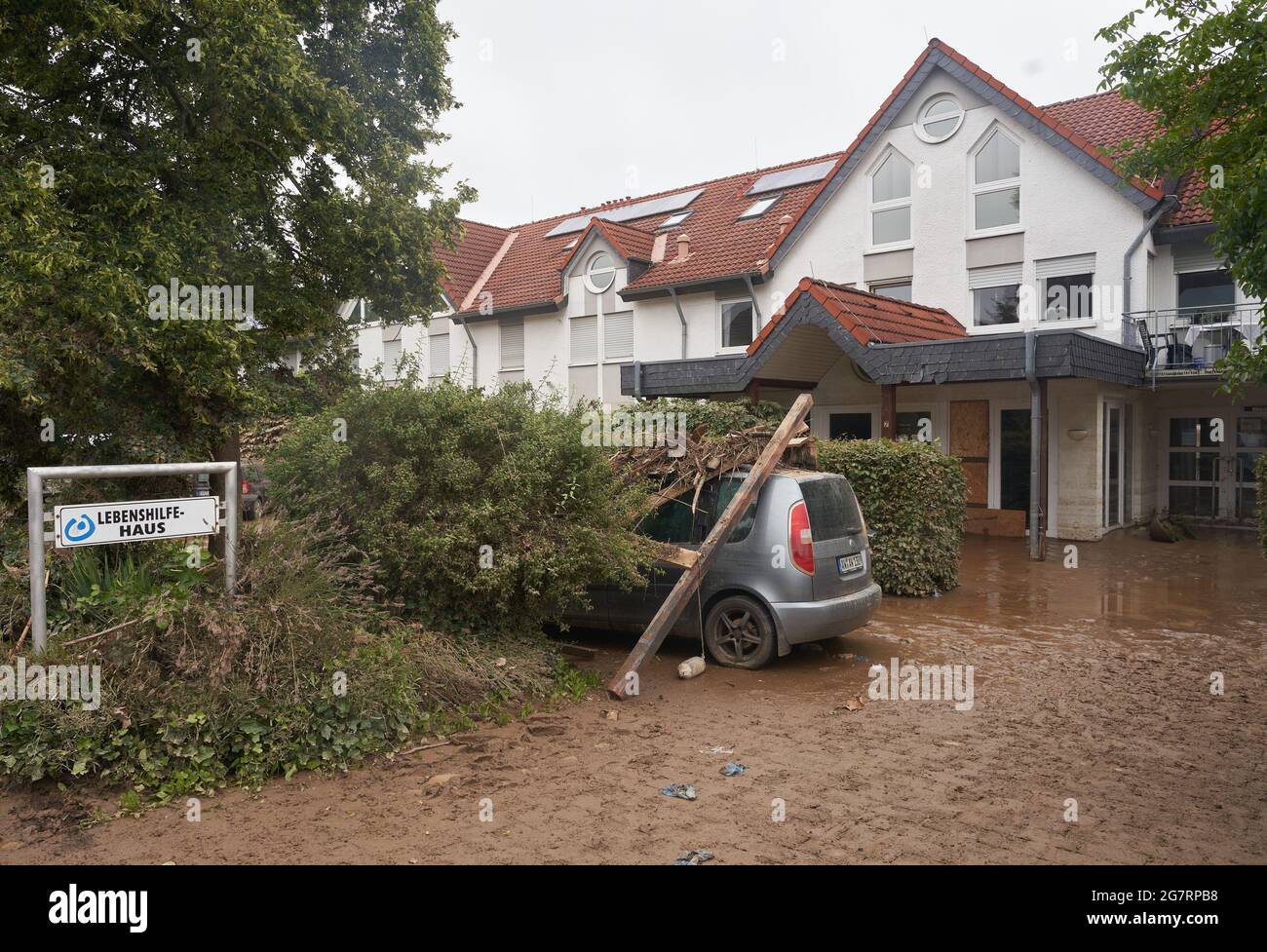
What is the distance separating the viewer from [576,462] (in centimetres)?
729

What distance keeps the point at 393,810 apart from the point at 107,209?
16.9ft

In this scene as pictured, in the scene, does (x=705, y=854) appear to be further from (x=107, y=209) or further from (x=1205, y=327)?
(x=1205, y=327)

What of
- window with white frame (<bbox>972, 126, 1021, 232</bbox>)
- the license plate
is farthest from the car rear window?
window with white frame (<bbox>972, 126, 1021, 232</bbox>)

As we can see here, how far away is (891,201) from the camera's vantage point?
20219 millimetres

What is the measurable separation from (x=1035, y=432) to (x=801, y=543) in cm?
921

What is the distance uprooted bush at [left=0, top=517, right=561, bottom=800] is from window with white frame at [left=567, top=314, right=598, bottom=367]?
1959 cm

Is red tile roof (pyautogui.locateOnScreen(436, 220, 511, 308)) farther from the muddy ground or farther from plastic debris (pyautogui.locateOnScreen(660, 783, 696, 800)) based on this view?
plastic debris (pyautogui.locateOnScreen(660, 783, 696, 800))

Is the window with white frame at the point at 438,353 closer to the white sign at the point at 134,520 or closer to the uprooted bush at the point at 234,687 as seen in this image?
the uprooted bush at the point at 234,687

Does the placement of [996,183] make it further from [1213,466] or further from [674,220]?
[674,220]

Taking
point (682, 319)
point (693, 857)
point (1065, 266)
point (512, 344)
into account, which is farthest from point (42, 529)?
point (512, 344)

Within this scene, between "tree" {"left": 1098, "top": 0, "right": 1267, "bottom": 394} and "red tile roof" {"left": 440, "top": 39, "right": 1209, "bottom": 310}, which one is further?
"red tile roof" {"left": 440, "top": 39, "right": 1209, "bottom": 310}

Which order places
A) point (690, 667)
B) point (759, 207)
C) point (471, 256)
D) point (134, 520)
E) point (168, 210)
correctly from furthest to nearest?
point (471, 256), point (759, 207), point (690, 667), point (168, 210), point (134, 520)

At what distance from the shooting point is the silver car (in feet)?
25.5

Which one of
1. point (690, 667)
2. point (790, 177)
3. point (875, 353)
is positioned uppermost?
point (790, 177)
